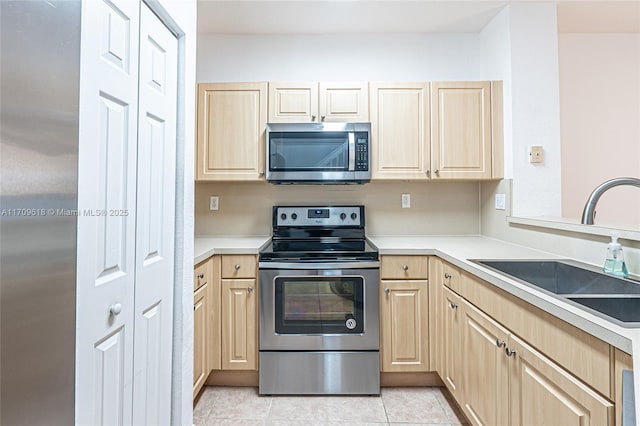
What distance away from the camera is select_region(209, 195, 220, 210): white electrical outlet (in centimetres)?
270

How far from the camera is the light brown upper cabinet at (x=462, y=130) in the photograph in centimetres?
237

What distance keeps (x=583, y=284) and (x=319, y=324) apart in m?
1.33

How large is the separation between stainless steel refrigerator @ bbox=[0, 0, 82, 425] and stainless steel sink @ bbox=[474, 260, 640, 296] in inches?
56.2

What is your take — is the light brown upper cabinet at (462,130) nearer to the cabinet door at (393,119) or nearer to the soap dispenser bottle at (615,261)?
the cabinet door at (393,119)

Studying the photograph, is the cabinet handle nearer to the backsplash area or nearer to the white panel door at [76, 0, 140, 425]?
the white panel door at [76, 0, 140, 425]

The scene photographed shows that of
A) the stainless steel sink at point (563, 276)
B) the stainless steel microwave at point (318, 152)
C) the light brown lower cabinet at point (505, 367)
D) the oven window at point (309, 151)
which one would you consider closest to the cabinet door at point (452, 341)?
the light brown lower cabinet at point (505, 367)

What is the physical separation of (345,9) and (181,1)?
129cm

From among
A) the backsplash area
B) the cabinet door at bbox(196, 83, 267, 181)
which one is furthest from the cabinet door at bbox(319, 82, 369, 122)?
the backsplash area

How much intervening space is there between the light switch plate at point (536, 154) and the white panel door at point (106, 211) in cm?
226

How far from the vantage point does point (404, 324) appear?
83.0 inches

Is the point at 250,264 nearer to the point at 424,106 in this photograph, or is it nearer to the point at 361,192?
the point at 361,192

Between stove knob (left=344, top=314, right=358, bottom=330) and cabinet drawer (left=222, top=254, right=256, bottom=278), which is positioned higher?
cabinet drawer (left=222, top=254, right=256, bottom=278)

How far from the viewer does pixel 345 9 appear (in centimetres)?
233

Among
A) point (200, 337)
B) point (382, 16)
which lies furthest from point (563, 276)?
point (382, 16)
